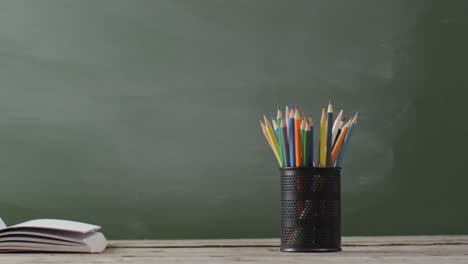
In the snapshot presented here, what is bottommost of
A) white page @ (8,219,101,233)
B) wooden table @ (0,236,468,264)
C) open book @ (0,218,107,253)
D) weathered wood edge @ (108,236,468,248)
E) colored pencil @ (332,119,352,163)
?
weathered wood edge @ (108,236,468,248)

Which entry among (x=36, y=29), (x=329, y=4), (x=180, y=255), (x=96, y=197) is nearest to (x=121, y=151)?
(x=96, y=197)

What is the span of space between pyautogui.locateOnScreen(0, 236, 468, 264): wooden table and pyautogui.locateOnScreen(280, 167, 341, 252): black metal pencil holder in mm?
28

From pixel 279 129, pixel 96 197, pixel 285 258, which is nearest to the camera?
pixel 285 258

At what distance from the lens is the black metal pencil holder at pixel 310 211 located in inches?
47.1

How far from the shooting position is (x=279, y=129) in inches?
48.8

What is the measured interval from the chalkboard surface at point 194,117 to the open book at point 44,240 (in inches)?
15.4

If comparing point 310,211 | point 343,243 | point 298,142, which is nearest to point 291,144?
point 298,142

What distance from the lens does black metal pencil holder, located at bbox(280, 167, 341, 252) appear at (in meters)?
1.20

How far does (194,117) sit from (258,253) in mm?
545

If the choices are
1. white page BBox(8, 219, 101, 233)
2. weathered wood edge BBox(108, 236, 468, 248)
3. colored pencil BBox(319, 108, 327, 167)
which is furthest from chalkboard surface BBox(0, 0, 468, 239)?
colored pencil BBox(319, 108, 327, 167)

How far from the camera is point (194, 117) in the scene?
1.70 m

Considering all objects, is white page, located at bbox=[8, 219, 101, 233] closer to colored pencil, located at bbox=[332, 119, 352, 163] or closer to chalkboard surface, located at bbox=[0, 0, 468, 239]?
chalkboard surface, located at bbox=[0, 0, 468, 239]

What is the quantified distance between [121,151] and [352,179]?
58cm

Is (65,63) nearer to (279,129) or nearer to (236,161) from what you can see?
(236,161)
